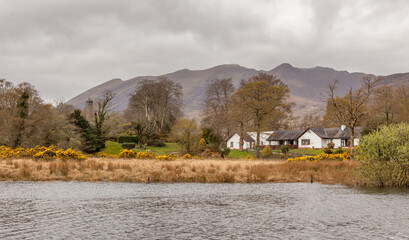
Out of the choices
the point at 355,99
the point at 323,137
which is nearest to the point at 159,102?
the point at 323,137

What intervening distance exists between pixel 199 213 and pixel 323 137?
75.7 m

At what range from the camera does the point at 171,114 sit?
9938cm

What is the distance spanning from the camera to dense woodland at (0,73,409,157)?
54.1m

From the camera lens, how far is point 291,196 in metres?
23.5

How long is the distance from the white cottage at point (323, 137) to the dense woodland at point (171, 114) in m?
3.25

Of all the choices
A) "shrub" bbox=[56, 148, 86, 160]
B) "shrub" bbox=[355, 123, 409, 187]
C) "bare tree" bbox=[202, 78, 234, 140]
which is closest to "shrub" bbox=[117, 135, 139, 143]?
"bare tree" bbox=[202, 78, 234, 140]

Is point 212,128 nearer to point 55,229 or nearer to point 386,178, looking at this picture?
point 386,178

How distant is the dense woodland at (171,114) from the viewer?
54069 mm

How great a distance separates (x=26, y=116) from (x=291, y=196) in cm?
4397

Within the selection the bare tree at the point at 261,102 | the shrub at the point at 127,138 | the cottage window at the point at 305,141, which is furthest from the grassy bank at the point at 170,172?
the cottage window at the point at 305,141

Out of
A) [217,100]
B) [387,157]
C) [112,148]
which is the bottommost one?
[112,148]

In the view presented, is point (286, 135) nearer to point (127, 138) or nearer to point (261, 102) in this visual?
point (261, 102)

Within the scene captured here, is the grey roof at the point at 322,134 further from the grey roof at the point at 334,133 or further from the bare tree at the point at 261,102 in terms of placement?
the bare tree at the point at 261,102

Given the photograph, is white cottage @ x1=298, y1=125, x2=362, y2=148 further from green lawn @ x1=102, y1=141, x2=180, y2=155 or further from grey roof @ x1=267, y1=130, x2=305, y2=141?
green lawn @ x1=102, y1=141, x2=180, y2=155
